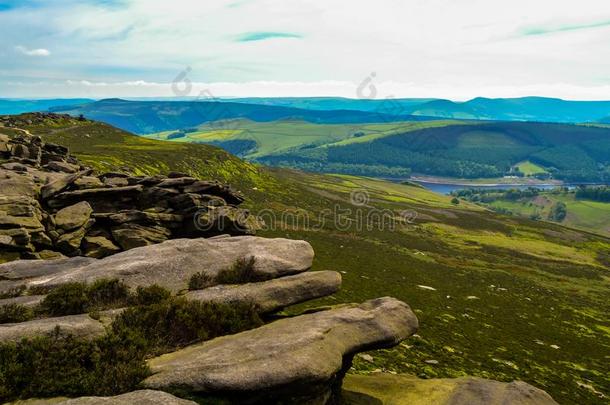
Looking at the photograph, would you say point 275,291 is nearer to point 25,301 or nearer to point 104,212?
point 25,301

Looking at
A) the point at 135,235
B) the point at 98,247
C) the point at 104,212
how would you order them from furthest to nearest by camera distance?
the point at 104,212
the point at 135,235
the point at 98,247

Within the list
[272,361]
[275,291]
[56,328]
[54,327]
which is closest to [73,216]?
[54,327]

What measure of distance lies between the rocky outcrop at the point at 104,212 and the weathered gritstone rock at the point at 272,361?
62.5ft

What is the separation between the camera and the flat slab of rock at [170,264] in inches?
874

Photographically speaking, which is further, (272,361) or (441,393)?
(441,393)

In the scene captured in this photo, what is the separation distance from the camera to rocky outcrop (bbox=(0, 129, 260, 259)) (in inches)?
1309

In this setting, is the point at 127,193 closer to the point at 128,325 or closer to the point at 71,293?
the point at 71,293

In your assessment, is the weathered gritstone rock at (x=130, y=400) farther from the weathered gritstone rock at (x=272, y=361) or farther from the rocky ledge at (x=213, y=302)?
the weathered gritstone rock at (x=272, y=361)

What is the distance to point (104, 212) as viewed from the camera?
133 feet

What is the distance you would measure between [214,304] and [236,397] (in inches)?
211

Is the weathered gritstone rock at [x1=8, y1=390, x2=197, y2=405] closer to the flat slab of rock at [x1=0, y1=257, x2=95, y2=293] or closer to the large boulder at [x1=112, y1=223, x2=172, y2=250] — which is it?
the flat slab of rock at [x1=0, y1=257, x2=95, y2=293]

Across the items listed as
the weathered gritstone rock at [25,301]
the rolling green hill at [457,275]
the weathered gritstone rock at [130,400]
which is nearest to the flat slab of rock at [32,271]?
the weathered gritstone rock at [25,301]

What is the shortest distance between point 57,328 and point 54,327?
15.3 inches

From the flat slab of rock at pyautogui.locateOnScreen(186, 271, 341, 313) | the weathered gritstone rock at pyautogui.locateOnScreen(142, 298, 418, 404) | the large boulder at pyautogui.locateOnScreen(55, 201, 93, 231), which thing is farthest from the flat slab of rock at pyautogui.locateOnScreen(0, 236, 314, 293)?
the large boulder at pyautogui.locateOnScreen(55, 201, 93, 231)
